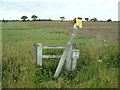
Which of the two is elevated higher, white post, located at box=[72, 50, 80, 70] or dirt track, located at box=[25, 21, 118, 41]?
dirt track, located at box=[25, 21, 118, 41]

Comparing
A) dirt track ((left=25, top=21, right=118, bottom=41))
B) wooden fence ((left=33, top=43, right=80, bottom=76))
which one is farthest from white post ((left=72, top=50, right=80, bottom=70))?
dirt track ((left=25, top=21, right=118, bottom=41))

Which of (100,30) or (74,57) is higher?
(100,30)

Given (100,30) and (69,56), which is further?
(100,30)

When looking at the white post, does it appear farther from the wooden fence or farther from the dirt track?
the dirt track

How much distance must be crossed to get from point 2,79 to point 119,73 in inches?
109

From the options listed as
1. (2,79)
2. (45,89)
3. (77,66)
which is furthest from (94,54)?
(2,79)

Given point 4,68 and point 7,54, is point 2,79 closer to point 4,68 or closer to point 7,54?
point 4,68

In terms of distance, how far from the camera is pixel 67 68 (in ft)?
16.4

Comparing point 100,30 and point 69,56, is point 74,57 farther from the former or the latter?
point 100,30

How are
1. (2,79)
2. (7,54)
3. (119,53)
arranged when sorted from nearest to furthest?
(2,79)
(7,54)
(119,53)

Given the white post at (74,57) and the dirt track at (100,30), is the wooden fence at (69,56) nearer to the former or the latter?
the white post at (74,57)

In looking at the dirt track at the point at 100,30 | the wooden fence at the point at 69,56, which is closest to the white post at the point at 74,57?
the wooden fence at the point at 69,56

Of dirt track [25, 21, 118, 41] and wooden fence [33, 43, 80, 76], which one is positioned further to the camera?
dirt track [25, 21, 118, 41]

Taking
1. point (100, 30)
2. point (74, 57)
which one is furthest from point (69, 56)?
point (100, 30)
